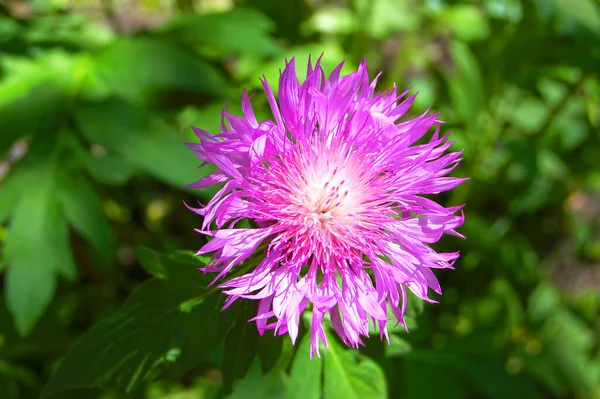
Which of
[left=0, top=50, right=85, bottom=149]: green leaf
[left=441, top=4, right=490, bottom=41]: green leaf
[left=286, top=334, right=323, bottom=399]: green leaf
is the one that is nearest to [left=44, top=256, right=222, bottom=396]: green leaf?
[left=286, top=334, right=323, bottom=399]: green leaf

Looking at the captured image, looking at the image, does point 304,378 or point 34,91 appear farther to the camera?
point 34,91

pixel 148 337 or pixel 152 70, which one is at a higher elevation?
pixel 152 70

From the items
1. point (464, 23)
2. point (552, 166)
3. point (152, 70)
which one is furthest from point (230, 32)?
point (552, 166)

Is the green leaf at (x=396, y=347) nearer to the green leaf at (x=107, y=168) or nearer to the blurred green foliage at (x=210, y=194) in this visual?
the blurred green foliage at (x=210, y=194)

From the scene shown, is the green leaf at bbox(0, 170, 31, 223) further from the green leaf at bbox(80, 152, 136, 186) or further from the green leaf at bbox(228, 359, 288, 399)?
the green leaf at bbox(228, 359, 288, 399)

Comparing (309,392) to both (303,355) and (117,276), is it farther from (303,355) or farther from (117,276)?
(117,276)

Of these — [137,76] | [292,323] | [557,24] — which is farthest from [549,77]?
[292,323]

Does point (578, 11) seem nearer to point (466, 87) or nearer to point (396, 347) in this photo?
point (466, 87)
